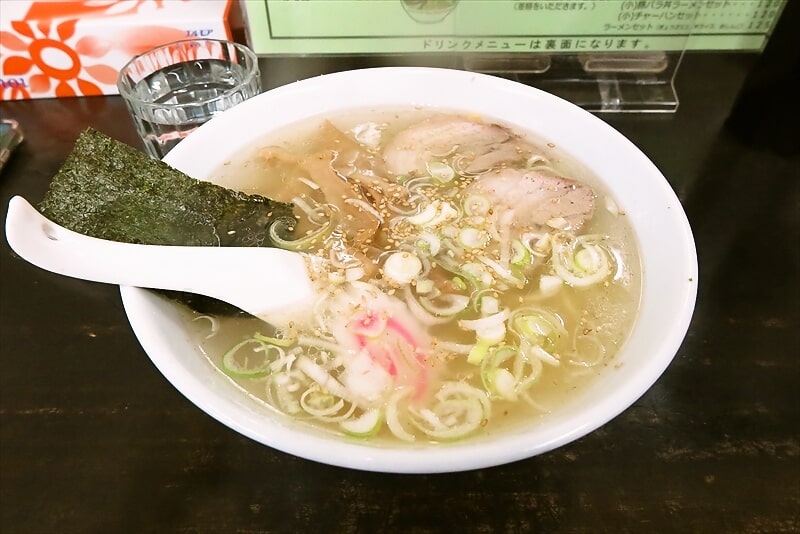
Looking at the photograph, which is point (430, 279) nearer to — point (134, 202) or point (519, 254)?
point (519, 254)

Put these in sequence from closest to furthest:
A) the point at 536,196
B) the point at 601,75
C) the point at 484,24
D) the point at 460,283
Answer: the point at 460,283
the point at 536,196
the point at 484,24
the point at 601,75

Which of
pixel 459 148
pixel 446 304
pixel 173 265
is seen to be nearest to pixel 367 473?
pixel 446 304

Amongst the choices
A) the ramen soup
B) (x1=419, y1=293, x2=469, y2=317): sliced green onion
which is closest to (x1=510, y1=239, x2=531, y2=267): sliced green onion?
the ramen soup

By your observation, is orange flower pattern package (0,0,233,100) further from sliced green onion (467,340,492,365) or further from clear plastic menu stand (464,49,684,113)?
sliced green onion (467,340,492,365)

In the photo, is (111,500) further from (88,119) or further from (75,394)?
(88,119)

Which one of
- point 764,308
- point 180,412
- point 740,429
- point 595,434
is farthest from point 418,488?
point 764,308
